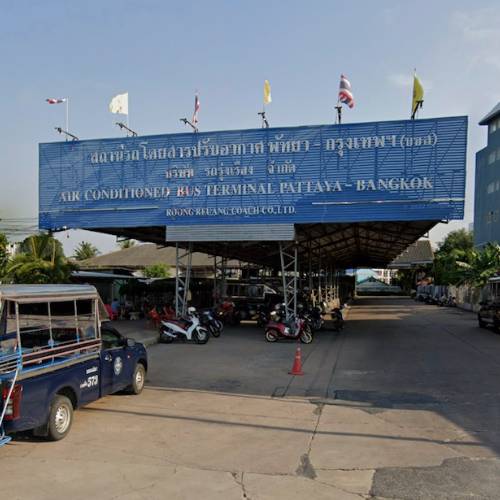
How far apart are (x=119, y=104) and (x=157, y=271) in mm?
33328

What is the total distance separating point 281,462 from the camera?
20.8ft

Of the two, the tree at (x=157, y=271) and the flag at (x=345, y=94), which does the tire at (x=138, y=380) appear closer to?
the flag at (x=345, y=94)

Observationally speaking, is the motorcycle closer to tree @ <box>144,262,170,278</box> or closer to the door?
the door

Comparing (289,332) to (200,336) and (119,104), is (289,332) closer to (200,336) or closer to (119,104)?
(200,336)

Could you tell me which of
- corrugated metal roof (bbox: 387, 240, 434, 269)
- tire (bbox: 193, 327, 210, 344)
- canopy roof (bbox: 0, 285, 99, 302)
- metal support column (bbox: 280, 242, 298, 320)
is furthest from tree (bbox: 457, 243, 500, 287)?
canopy roof (bbox: 0, 285, 99, 302)

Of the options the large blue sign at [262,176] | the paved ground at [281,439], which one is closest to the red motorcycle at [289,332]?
the large blue sign at [262,176]

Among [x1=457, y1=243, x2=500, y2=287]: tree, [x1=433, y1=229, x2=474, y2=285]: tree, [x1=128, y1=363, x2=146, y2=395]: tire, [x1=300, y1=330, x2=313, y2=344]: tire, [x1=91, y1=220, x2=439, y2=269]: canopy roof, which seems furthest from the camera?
[x1=433, y1=229, x2=474, y2=285]: tree

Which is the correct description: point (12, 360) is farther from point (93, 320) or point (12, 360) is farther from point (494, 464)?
point (494, 464)

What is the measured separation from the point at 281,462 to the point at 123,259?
58.7 meters

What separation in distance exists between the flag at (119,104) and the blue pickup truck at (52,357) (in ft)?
47.6

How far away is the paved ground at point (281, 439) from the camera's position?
5.57 meters

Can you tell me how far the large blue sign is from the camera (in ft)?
61.4

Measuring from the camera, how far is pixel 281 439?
7301 millimetres

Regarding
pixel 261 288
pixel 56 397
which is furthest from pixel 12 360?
pixel 261 288
